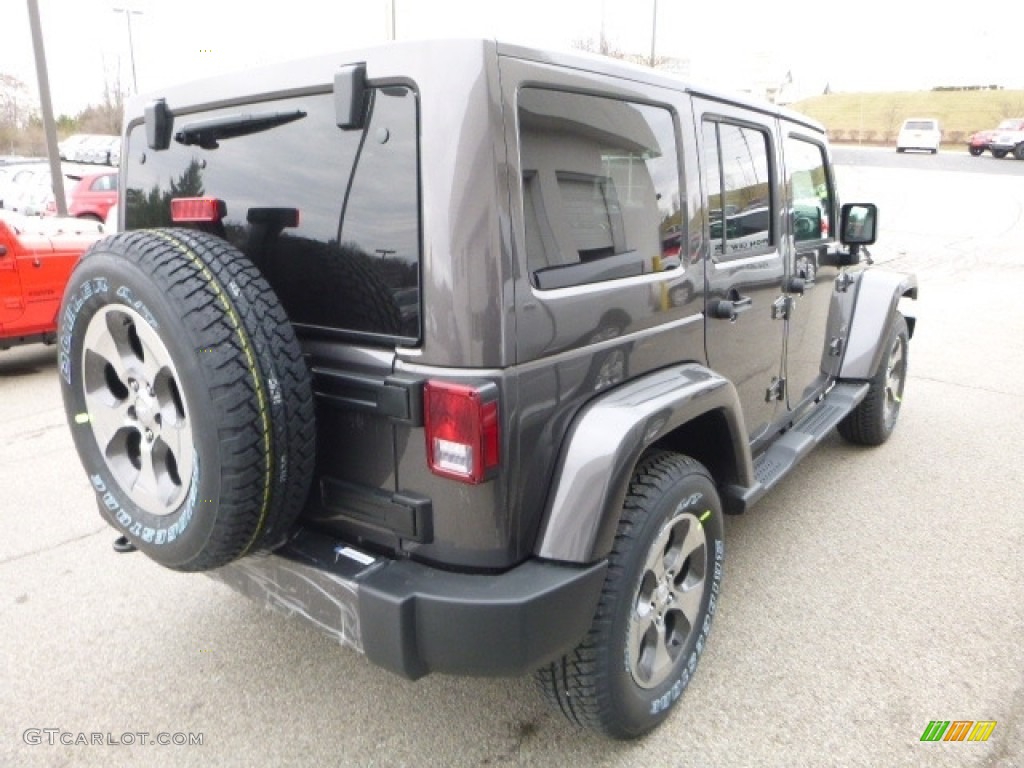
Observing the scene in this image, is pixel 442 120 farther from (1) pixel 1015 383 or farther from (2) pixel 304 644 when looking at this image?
(1) pixel 1015 383

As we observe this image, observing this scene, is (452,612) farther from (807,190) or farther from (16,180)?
(16,180)

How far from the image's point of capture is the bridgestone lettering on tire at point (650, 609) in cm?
212

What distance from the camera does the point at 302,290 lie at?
215 cm

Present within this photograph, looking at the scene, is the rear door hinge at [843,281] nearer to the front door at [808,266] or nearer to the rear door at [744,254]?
the front door at [808,266]

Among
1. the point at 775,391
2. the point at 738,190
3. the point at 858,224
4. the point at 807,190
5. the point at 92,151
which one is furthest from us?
the point at 92,151

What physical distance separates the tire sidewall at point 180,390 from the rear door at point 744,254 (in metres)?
1.68

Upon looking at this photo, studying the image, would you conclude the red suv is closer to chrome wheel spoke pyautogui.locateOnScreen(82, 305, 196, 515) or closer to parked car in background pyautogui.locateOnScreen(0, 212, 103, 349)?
parked car in background pyautogui.locateOnScreen(0, 212, 103, 349)

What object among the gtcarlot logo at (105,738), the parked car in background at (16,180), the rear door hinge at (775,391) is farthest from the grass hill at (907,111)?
the gtcarlot logo at (105,738)

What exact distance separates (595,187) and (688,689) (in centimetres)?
166

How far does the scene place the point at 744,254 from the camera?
118 inches

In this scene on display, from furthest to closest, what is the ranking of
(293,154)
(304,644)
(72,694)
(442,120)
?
1. (304,644)
2. (72,694)
3. (293,154)
4. (442,120)

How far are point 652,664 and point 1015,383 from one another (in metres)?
5.29

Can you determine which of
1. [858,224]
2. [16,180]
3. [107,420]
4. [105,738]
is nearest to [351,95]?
[107,420]

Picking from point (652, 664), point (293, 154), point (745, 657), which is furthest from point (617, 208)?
point (745, 657)
